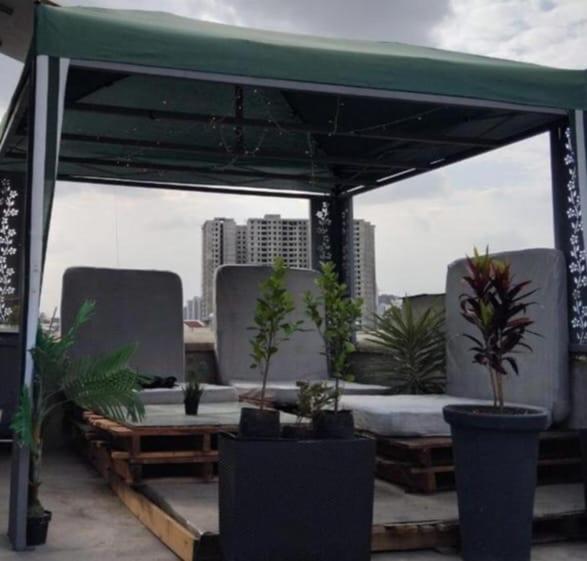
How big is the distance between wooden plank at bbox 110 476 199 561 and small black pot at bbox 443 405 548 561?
1103mm

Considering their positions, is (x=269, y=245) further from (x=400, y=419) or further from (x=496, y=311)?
(x=496, y=311)

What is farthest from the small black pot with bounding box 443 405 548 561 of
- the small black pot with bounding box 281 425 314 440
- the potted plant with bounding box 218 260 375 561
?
the small black pot with bounding box 281 425 314 440

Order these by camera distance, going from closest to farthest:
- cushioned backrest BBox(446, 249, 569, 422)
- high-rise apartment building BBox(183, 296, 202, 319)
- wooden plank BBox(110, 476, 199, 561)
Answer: wooden plank BBox(110, 476, 199, 561)
cushioned backrest BBox(446, 249, 569, 422)
high-rise apartment building BBox(183, 296, 202, 319)

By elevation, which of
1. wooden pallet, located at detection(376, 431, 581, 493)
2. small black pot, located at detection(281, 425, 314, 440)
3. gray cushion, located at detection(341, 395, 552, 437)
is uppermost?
small black pot, located at detection(281, 425, 314, 440)

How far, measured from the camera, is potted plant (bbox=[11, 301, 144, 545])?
3.08 metres

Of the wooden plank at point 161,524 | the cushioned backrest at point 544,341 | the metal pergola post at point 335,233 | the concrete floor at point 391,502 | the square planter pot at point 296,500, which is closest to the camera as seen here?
the square planter pot at point 296,500

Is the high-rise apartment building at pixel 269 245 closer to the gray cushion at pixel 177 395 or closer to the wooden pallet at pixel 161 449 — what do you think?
the gray cushion at pixel 177 395

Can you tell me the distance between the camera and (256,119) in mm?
5262

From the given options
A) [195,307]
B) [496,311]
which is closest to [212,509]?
[496,311]

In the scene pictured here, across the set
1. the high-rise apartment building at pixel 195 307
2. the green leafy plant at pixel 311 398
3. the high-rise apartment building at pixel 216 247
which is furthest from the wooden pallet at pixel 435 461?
the high-rise apartment building at pixel 195 307

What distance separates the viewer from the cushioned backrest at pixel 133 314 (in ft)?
20.4

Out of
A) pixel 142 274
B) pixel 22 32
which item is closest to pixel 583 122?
pixel 142 274

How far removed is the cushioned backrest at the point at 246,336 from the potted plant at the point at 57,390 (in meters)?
3.28

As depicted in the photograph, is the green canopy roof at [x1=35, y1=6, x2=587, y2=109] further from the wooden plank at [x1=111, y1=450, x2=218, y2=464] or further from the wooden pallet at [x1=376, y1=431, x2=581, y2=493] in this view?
the wooden plank at [x1=111, y1=450, x2=218, y2=464]
